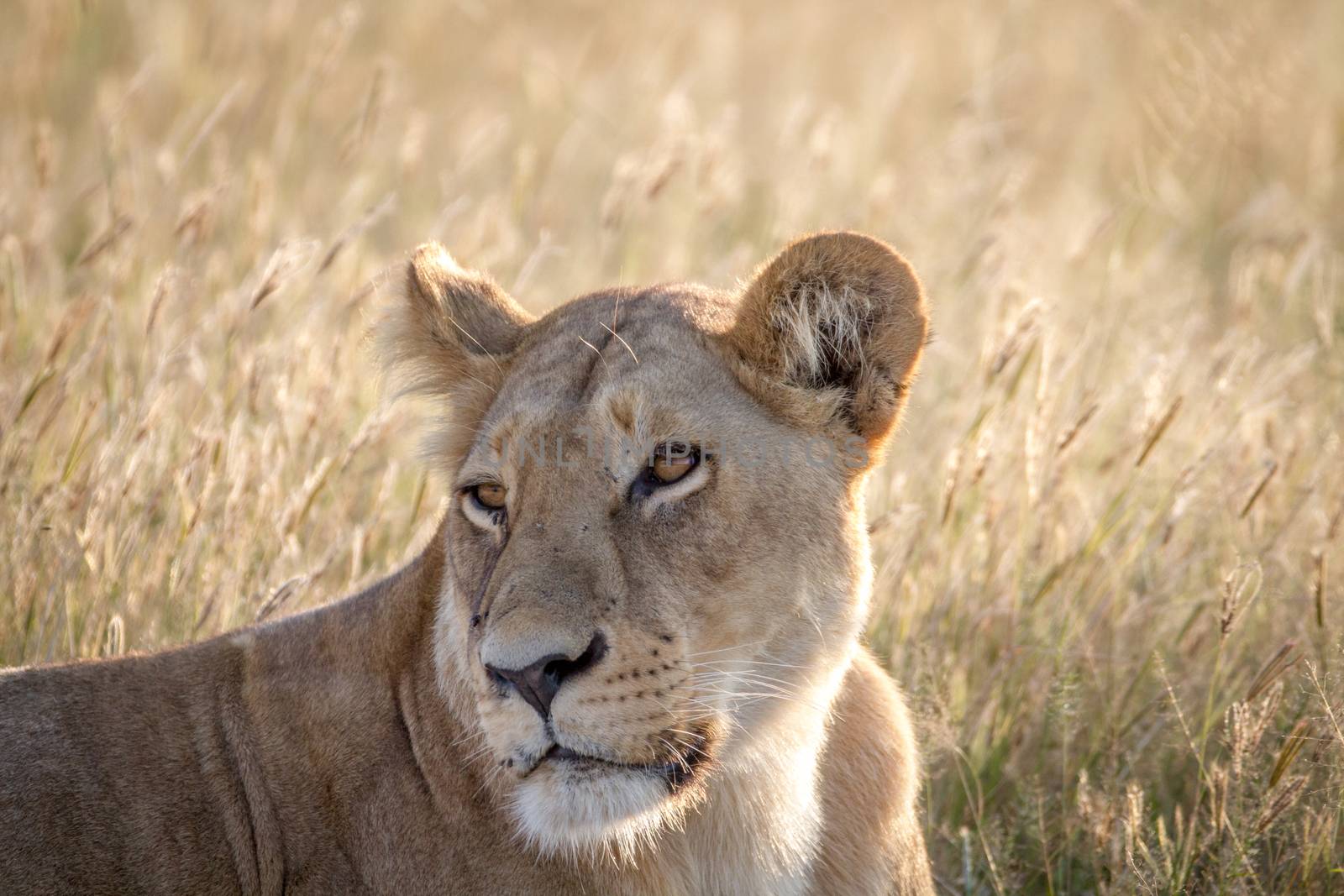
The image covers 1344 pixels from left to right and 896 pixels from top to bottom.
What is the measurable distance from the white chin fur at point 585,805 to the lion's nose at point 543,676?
171 mm

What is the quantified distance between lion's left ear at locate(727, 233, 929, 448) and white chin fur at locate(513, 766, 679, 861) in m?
1.01

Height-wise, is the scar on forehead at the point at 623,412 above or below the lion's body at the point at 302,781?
above

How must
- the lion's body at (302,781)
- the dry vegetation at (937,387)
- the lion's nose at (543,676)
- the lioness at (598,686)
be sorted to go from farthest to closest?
the dry vegetation at (937,387)
the lion's body at (302,781)
the lioness at (598,686)
the lion's nose at (543,676)

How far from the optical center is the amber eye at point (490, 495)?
10.8 ft

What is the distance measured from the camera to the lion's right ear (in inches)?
143

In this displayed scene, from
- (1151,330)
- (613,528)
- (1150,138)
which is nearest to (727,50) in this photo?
(1150,138)

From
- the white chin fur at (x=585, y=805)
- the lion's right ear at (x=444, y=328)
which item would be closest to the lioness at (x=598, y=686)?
the white chin fur at (x=585, y=805)

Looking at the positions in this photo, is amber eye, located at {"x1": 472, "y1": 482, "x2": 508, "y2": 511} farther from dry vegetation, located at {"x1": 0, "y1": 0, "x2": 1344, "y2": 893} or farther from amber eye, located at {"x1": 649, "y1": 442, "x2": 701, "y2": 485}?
dry vegetation, located at {"x1": 0, "y1": 0, "x2": 1344, "y2": 893}

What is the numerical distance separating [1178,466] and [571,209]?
220 inches

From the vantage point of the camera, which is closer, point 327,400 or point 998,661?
point 998,661

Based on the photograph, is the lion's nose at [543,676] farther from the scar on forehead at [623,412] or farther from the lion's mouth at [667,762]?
the scar on forehead at [623,412]

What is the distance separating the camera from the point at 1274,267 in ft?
22.1

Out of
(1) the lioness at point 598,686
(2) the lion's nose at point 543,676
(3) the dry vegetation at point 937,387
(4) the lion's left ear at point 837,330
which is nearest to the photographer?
(2) the lion's nose at point 543,676

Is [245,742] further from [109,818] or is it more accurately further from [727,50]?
[727,50]
